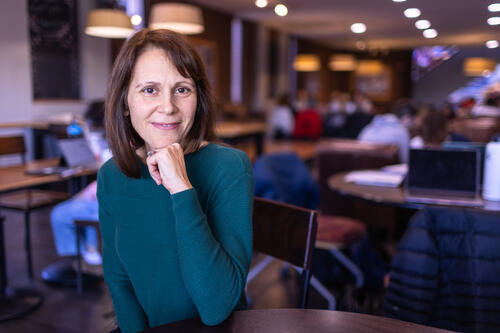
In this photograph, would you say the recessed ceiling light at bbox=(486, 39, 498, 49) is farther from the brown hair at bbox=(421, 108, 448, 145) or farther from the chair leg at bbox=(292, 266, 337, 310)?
the chair leg at bbox=(292, 266, 337, 310)

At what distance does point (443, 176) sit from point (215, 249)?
1.73 metres

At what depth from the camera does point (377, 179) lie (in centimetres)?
255

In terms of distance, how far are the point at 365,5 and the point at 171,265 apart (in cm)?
124

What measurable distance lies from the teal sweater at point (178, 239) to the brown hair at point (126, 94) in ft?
0.16

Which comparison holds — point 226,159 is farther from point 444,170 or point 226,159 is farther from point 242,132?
point 242,132

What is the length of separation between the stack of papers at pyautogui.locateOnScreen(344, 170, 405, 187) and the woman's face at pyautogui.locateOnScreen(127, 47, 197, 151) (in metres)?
1.73

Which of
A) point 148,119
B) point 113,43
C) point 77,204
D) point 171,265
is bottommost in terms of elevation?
point 77,204

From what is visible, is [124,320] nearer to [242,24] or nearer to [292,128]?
[292,128]

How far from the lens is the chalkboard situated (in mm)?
6105

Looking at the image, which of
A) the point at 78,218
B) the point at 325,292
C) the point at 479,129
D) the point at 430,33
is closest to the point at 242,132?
the point at 479,129

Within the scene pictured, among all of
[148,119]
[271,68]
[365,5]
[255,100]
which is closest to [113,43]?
[255,100]

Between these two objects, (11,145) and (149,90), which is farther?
(11,145)

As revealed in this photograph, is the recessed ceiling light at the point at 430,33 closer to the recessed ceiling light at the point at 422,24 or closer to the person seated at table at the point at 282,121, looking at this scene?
the recessed ceiling light at the point at 422,24

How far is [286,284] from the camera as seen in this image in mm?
3057
